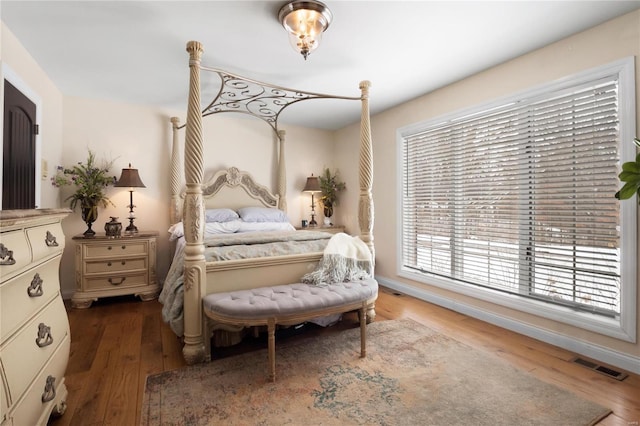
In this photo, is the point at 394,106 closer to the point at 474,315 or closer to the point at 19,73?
the point at 474,315

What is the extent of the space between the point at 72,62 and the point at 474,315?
4.48 meters

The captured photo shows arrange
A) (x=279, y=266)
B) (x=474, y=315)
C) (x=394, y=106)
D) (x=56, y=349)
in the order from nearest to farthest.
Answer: (x=56, y=349) → (x=279, y=266) → (x=474, y=315) → (x=394, y=106)

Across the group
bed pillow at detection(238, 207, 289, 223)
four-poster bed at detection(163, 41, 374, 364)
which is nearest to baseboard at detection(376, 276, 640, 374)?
four-poster bed at detection(163, 41, 374, 364)

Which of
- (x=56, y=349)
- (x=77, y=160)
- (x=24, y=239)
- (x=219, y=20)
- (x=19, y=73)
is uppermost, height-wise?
(x=219, y=20)

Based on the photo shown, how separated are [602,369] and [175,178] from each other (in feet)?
14.8

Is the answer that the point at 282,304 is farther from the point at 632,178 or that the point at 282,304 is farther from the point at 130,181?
the point at 130,181

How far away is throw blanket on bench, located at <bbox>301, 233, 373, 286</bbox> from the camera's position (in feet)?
8.20

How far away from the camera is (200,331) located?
7.00ft

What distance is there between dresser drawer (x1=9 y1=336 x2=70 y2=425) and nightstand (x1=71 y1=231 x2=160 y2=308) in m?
2.15

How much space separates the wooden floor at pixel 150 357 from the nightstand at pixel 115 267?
0.18m

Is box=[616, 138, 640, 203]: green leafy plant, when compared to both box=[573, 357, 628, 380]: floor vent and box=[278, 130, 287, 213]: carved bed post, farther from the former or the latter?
box=[278, 130, 287, 213]: carved bed post

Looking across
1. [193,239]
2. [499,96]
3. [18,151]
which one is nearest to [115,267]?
[18,151]

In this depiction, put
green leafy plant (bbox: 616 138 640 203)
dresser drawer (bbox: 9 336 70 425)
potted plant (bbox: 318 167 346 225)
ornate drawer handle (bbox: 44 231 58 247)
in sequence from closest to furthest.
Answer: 1. dresser drawer (bbox: 9 336 70 425)
2. ornate drawer handle (bbox: 44 231 58 247)
3. green leafy plant (bbox: 616 138 640 203)
4. potted plant (bbox: 318 167 346 225)

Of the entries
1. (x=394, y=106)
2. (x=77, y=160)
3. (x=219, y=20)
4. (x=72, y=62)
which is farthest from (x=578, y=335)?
Answer: (x=77, y=160)
